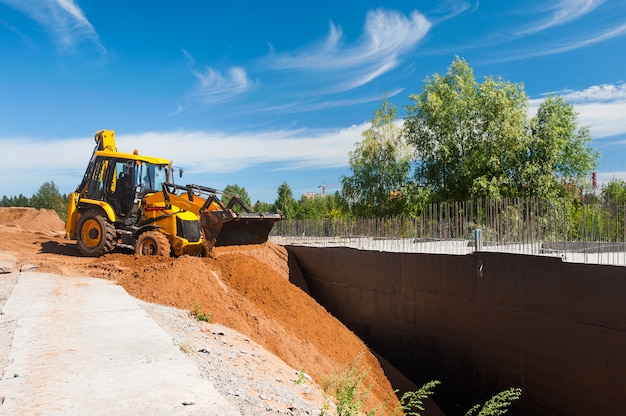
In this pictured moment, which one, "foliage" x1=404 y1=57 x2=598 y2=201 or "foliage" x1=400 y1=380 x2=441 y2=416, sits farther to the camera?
"foliage" x1=404 y1=57 x2=598 y2=201

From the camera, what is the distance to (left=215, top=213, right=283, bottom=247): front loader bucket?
39.7 ft

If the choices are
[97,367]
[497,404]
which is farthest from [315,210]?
[97,367]

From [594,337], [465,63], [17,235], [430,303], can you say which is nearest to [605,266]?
[594,337]

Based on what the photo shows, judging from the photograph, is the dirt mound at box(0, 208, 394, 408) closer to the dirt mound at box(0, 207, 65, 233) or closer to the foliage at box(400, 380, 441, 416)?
the foliage at box(400, 380, 441, 416)

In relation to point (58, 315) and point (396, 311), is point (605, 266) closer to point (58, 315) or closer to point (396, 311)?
point (396, 311)

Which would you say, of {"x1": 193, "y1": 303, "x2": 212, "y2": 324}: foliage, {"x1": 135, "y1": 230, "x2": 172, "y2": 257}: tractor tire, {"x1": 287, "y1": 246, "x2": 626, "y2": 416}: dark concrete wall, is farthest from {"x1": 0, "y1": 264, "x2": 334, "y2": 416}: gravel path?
{"x1": 287, "y1": 246, "x2": 626, "y2": 416}: dark concrete wall

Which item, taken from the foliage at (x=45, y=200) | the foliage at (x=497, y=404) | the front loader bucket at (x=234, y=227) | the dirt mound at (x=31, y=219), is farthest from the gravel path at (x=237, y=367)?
the foliage at (x=45, y=200)

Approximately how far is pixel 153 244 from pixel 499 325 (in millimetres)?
8125

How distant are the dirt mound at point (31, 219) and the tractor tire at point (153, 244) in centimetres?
1938

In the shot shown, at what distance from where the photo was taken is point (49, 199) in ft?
235

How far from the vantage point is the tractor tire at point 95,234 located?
12.2m

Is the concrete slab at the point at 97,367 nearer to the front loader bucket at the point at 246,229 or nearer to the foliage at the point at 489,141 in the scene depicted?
the front loader bucket at the point at 246,229

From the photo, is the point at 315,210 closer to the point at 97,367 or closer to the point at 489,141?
the point at 489,141

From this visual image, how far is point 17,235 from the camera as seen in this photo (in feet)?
53.7
